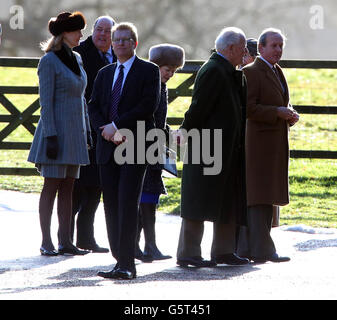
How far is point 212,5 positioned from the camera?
1648 cm

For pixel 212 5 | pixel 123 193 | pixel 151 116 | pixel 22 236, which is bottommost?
pixel 22 236

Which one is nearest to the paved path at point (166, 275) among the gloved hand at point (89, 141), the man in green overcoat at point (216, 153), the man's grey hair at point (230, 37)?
the man in green overcoat at point (216, 153)

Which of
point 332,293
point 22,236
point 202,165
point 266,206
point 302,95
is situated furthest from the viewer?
point 302,95

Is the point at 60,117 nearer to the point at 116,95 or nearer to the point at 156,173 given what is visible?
the point at 156,173

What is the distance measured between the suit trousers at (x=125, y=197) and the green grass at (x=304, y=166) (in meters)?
4.06

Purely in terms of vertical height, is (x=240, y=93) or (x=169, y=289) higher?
(x=240, y=93)

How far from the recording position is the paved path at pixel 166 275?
21.3 feet

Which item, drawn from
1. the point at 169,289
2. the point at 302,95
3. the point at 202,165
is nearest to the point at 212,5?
the point at 302,95

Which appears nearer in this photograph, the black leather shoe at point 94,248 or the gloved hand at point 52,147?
the gloved hand at point 52,147

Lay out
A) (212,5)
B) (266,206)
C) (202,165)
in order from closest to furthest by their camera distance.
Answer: (202,165), (266,206), (212,5)

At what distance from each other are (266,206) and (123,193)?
1.73 metres

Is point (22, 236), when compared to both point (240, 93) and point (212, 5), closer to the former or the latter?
point (240, 93)

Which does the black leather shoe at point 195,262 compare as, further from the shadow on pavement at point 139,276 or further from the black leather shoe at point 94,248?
the black leather shoe at point 94,248

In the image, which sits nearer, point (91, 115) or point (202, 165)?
point (91, 115)
